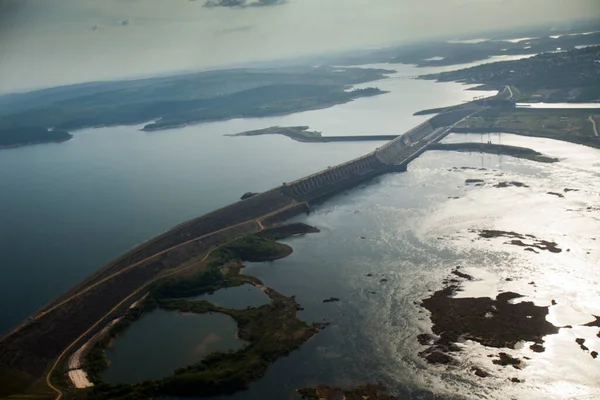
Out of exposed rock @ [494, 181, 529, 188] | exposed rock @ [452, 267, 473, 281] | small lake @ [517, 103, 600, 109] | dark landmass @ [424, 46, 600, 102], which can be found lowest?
exposed rock @ [452, 267, 473, 281]

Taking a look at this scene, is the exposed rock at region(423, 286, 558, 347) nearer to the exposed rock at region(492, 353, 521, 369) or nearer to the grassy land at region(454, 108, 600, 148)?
the exposed rock at region(492, 353, 521, 369)

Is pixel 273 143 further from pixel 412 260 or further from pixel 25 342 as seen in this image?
pixel 25 342

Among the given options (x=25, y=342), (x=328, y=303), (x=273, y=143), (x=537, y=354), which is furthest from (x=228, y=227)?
(x=273, y=143)

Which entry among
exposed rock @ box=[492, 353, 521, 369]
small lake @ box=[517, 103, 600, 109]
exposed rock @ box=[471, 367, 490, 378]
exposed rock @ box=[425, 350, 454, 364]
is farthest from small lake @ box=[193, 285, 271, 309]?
small lake @ box=[517, 103, 600, 109]

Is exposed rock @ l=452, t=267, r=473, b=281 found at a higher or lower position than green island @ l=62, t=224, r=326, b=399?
lower

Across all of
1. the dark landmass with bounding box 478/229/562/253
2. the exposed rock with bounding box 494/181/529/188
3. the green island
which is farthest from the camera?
the exposed rock with bounding box 494/181/529/188
